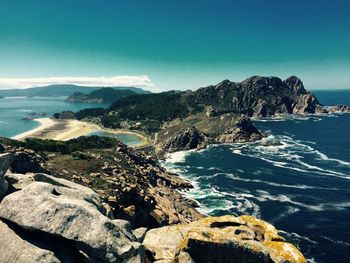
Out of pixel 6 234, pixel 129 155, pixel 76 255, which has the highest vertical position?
pixel 6 234

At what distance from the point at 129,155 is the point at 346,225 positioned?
279ft

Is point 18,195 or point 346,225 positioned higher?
point 18,195

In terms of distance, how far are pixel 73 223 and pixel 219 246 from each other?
433 inches

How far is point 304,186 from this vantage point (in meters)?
141

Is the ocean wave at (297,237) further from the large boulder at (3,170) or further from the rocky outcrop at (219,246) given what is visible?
the large boulder at (3,170)

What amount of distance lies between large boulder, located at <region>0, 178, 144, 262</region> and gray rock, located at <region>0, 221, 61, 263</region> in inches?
40.8

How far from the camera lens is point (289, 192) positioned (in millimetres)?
134125

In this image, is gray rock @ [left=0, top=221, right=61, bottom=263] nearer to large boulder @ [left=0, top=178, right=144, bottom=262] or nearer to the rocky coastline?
the rocky coastline

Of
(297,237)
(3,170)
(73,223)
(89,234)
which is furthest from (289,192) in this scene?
(73,223)

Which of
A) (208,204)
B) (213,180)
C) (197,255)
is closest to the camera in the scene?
(197,255)

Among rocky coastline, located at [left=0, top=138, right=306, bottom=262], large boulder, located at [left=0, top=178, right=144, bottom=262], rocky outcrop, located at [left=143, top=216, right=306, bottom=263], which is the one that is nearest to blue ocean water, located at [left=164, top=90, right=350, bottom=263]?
rocky outcrop, located at [left=143, top=216, right=306, bottom=263]

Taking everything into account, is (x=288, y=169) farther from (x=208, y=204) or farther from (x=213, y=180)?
(x=208, y=204)

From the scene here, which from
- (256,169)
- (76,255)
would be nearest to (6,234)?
(76,255)

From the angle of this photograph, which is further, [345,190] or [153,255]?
[345,190]
